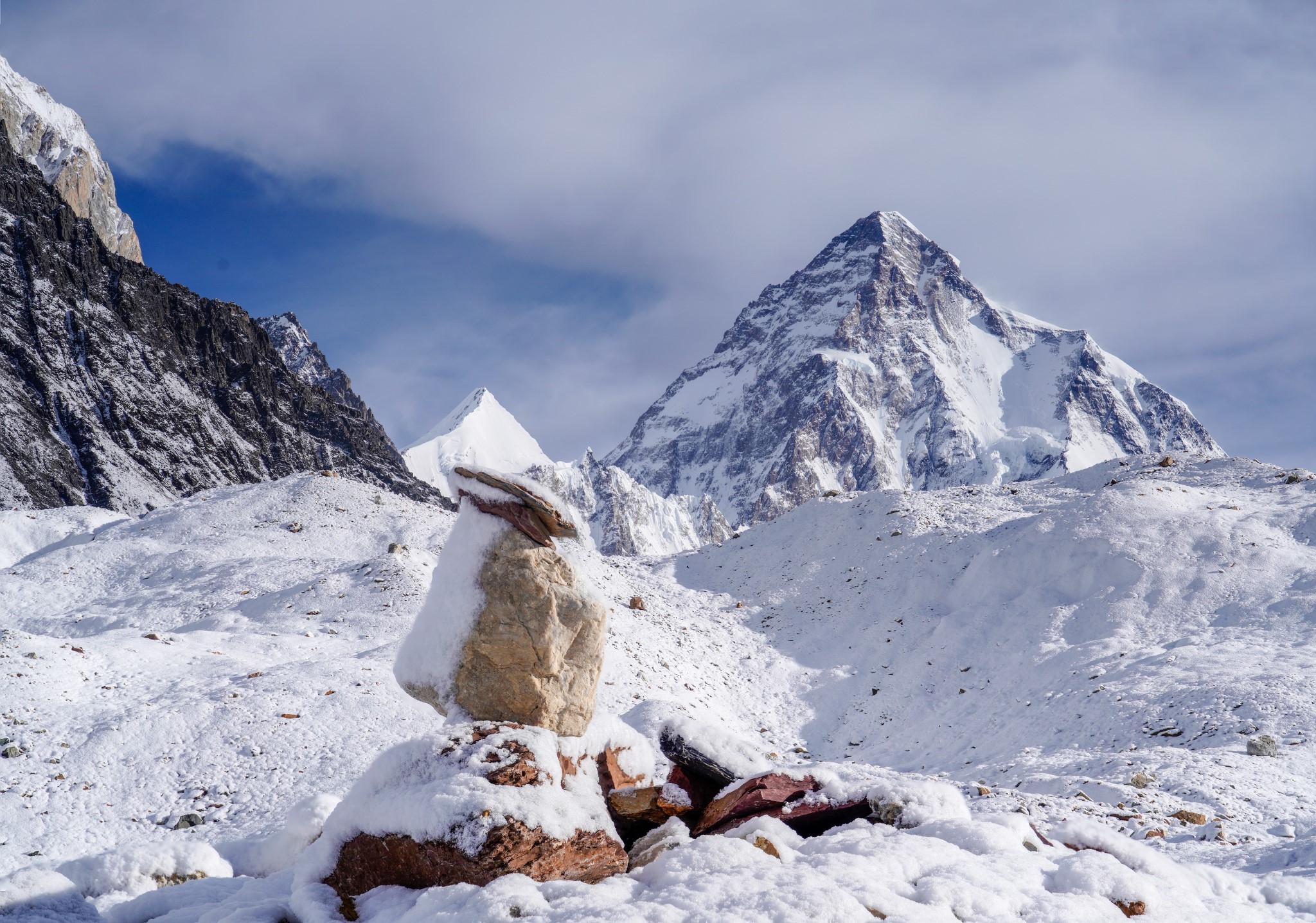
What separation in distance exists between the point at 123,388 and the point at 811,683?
103557 millimetres

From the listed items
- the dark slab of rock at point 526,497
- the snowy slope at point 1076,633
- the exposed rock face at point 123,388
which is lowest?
the dark slab of rock at point 526,497

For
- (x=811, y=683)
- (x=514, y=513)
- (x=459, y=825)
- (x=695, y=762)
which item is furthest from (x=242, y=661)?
(x=811, y=683)

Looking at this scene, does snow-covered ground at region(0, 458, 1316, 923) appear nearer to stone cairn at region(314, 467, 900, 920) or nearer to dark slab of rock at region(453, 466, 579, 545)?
stone cairn at region(314, 467, 900, 920)

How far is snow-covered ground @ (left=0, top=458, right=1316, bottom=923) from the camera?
8.03 meters

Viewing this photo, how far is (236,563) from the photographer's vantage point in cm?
3073

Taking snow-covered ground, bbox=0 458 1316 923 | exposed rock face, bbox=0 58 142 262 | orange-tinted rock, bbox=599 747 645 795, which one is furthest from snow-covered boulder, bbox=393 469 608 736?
exposed rock face, bbox=0 58 142 262

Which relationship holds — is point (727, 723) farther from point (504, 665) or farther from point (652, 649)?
point (504, 665)

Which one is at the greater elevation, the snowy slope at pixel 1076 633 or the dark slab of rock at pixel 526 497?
the snowy slope at pixel 1076 633

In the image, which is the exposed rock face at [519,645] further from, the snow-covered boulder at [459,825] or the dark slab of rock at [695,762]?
the dark slab of rock at [695,762]

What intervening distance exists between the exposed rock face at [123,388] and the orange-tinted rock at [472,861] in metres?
86.9

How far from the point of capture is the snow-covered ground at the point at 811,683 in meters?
8.03

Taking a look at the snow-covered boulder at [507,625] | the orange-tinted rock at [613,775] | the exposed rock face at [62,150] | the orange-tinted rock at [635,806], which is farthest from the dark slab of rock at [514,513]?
the exposed rock face at [62,150]

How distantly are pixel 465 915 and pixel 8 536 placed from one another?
47128 mm

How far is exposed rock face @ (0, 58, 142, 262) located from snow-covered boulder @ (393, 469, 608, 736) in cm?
17376
